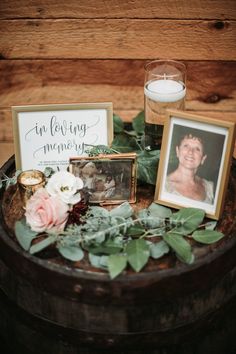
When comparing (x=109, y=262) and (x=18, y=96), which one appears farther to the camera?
(x=18, y=96)

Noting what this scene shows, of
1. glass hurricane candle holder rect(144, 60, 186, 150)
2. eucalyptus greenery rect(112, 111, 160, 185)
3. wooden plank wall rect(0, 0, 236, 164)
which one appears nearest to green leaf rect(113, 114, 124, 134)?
eucalyptus greenery rect(112, 111, 160, 185)

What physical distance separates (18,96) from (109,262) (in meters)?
0.86

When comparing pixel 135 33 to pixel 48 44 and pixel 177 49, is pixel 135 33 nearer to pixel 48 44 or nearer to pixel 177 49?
pixel 177 49

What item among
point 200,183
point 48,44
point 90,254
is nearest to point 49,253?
point 90,254

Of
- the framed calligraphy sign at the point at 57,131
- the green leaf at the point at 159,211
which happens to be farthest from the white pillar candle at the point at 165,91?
the green leaf at the point at 159,211

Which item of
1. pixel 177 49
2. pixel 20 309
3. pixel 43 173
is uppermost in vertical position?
pixel 177 49

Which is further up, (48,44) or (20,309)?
(48,44)

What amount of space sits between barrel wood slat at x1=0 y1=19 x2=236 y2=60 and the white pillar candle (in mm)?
314

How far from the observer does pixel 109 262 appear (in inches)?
37.0

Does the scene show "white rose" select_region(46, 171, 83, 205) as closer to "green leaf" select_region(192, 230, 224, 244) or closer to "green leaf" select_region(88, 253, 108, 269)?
"green leaf" select_region(88, 253, 108, 269)

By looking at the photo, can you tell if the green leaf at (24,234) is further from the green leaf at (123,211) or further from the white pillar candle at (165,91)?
the white pillar candle at (165,91)

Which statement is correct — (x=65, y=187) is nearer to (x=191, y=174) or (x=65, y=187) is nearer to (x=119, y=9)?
(x=191, y=174)

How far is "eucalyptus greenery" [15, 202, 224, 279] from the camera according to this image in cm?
97

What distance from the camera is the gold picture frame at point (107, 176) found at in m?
1.13
